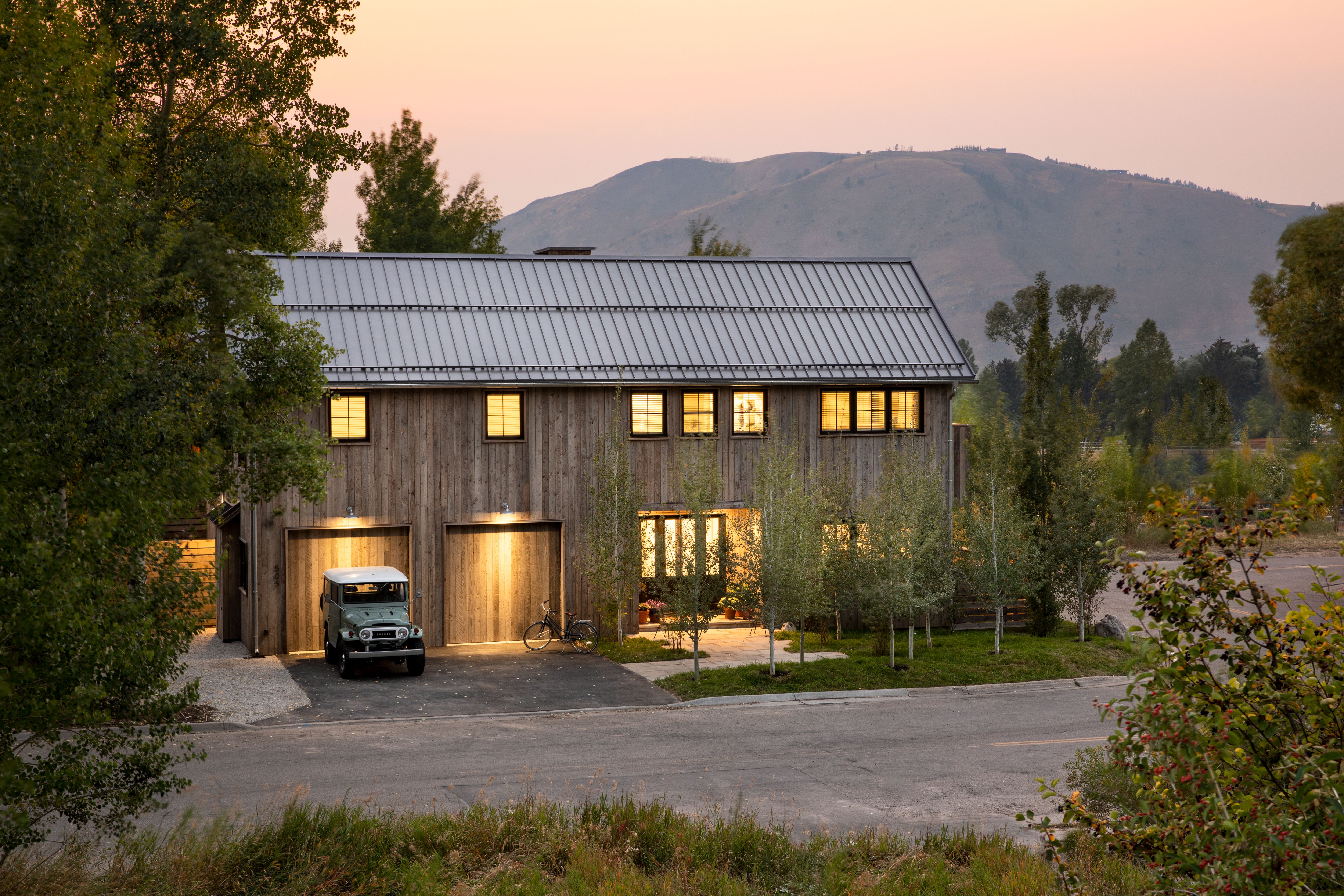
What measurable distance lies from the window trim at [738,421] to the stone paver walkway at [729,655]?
5.18m

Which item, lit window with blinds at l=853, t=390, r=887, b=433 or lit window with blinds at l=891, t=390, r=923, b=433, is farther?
lit window with blinds at l=891, t=390, r=923, b=433

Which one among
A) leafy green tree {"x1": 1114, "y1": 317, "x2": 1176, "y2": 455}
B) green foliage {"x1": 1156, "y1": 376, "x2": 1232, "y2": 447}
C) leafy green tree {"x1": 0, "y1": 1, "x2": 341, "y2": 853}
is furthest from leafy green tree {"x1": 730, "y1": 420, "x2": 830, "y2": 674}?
leafy green tree {"x1": 1114, "y1": 317, "x2": 1176, "y2": 455}

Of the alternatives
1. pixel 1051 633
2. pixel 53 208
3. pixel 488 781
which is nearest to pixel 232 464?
pixel 488 781

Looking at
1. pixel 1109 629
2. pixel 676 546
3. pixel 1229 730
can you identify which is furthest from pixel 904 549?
pixel 1229 730

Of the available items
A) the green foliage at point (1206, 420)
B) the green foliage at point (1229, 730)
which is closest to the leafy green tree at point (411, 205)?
the green foliage at point (1206, 420)

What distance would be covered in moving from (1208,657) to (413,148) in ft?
199

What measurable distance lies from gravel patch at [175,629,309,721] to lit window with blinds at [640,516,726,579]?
808 cm

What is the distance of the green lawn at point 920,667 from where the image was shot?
938 inches

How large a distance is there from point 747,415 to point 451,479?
782 cm

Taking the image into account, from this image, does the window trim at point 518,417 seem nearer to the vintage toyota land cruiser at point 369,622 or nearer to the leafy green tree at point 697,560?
the leafy green tree at point 697,560

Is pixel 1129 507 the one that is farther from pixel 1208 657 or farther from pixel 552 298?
pixel 1208 657

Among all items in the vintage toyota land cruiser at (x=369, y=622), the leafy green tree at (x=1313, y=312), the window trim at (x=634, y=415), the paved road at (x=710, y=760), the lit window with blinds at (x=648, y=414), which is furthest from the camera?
the leafy green tree at (x=1313, y=312)

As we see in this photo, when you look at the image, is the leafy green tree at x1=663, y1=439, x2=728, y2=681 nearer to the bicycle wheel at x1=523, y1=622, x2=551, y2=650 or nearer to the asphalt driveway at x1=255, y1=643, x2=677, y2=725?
the asphalt driveway at x1=255, y1=643, x2=677, y2=725

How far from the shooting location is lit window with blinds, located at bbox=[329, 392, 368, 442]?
26.6m
